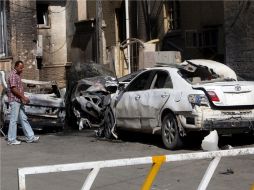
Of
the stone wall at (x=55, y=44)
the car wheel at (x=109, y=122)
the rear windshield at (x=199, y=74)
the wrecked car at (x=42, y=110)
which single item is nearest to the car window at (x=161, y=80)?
the rear windshield at (x=199, y=74)

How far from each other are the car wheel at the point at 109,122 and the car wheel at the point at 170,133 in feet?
7.14

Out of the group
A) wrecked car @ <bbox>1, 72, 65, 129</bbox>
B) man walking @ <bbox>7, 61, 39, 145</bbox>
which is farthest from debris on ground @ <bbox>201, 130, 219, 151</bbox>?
wrecked car @ <bbox>1, 72, 65, 129</bbox>

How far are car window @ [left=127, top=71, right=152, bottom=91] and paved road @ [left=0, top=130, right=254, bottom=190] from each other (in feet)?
3.69

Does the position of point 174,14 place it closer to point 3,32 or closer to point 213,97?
point 3,32

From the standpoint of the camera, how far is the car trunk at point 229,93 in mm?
10297

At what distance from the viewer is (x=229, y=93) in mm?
10398

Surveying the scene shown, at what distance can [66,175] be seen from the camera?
8.62m

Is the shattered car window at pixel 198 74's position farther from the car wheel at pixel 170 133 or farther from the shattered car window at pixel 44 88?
the shattered car window at pixel 44 88

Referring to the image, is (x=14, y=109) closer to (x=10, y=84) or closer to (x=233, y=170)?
(x=10, y=84)

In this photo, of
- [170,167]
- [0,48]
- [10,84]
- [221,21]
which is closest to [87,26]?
[0,48]

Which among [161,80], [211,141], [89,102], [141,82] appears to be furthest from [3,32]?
[211,141]

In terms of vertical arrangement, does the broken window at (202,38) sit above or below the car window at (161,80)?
above

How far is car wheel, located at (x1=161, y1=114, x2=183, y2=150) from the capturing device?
34.9ft

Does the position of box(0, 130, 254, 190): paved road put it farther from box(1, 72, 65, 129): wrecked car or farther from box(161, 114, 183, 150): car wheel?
box(1, 72, 65, 129): wrecked car
